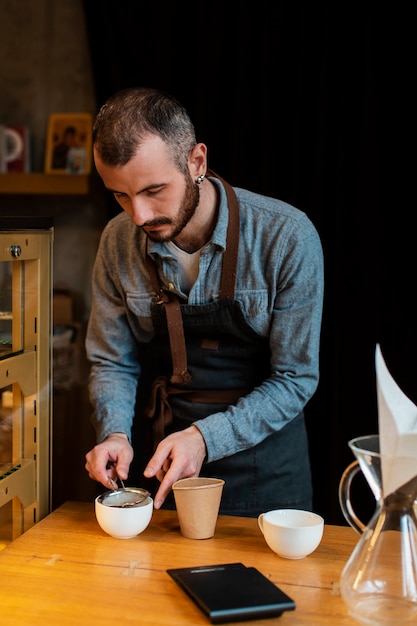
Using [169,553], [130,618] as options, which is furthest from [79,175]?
[130,618]

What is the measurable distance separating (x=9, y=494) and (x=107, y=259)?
29.1 inches

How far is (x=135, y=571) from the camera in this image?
4.47 feet

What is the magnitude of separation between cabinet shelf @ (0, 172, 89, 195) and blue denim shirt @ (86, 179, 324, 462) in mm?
1315

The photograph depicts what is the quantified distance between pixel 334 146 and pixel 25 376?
1538 millimetres

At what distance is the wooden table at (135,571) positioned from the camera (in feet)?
3.93

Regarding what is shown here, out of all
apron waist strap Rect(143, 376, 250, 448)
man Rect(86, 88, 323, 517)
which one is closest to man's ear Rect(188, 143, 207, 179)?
man Rect(86, 88, 323, 517)

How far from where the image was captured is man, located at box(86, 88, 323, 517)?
1.82m

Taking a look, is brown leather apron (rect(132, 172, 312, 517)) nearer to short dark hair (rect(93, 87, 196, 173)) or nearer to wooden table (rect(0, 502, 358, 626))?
short dark hair (rect(93, 87, 196, 173))

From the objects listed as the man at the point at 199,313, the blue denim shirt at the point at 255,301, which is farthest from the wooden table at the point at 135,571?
the blue denim shirt at the point at 255,301

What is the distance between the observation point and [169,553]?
57.1 inches

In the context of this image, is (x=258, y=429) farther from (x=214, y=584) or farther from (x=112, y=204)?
(x=112, y=204)

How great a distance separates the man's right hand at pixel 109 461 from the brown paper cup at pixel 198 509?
8.2 inches

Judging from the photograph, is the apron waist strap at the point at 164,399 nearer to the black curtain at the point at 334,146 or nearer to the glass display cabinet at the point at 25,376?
the glass display cabinet at the point at 25,376

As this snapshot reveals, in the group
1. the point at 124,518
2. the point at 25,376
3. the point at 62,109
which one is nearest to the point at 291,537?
the point at 124,518
